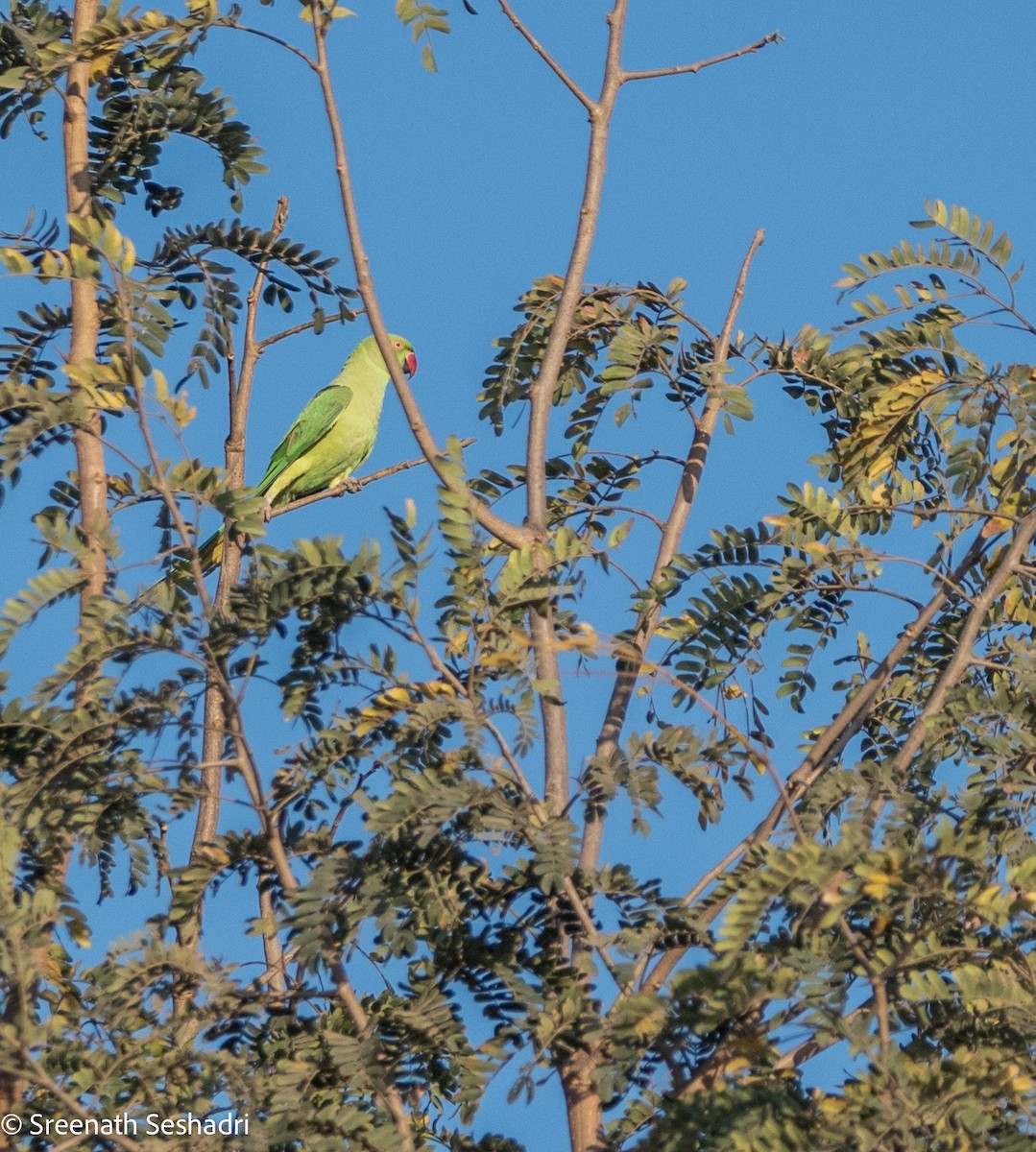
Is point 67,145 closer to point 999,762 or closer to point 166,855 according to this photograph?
point 166,855

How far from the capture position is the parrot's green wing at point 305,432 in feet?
27.7

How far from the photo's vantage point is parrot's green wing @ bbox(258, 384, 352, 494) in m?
8.44

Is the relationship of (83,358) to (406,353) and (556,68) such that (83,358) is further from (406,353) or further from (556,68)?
(406,353)

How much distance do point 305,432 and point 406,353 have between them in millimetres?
2239

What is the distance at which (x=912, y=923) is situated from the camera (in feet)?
8.69

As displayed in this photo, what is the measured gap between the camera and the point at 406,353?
10.5 metres

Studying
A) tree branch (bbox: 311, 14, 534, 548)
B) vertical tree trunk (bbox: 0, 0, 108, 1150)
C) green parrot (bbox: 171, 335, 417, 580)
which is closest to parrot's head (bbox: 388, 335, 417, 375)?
green parrot (bbox: 171, 335, 417, 580)

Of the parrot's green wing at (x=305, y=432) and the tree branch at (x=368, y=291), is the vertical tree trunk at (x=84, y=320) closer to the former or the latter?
the tree branch at (x=368, y=291)

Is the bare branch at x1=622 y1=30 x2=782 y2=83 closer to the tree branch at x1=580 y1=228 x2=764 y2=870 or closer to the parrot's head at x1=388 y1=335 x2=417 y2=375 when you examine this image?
the tree branch at x1=580 y1=228 x2=764 y2=870

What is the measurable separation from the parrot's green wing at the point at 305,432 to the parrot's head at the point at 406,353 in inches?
52.9

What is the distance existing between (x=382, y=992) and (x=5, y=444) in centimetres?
143

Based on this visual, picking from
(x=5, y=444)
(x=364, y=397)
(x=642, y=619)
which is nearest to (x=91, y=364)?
(x=5, y=444)

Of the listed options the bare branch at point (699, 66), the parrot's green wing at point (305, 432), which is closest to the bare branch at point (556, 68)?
the bare branch at point (699, 66)

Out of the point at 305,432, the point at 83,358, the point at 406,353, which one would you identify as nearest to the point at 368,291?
the point at 83,358
